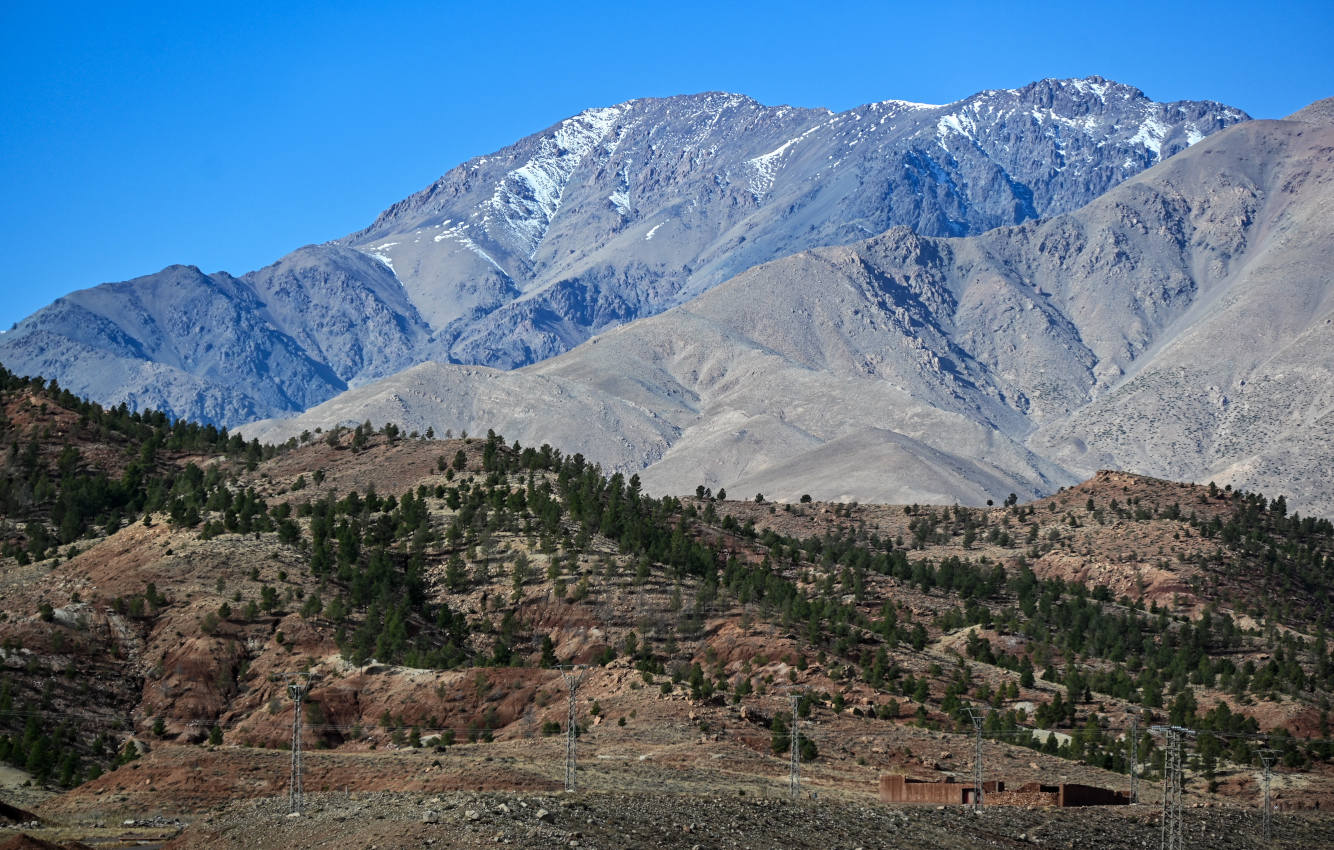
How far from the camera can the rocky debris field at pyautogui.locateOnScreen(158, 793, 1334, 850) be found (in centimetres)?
4697

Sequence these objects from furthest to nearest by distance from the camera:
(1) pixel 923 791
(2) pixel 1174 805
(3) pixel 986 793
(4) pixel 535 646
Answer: (4) pixel 535 646 → (3) pixel 986 793 → (1) pixel 923 791 → (2) pixel 1174 805

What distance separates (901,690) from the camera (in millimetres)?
81312

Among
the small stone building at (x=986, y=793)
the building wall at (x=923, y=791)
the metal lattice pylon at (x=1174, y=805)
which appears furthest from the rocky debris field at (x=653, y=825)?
the building wall at (x=923, y=791)

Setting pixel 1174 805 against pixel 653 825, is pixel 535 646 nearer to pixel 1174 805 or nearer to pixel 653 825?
pixel 653 825

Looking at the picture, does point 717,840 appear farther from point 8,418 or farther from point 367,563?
point 8,418

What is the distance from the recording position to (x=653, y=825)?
165 ft

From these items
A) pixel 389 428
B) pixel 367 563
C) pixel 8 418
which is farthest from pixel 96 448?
pixel 367 563

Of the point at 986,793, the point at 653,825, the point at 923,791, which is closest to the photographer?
the point at 653,825

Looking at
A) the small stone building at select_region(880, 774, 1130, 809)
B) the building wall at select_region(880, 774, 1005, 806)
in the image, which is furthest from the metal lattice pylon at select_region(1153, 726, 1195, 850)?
the building wall at select_region(880, 774, 1005, 806)

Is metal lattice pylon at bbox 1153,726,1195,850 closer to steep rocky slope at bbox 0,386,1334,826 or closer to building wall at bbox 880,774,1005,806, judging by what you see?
building wall at bbox 880,774,1005,806

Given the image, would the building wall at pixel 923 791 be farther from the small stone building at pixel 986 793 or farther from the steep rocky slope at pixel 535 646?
the steep rocky slope at pixel 535 646

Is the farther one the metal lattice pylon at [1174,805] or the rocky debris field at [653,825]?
the metal lattice pylon at [1174,805]

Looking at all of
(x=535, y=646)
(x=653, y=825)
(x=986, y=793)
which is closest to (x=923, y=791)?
(x=986, y=793)

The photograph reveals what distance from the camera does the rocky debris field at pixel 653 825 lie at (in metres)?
47.0
